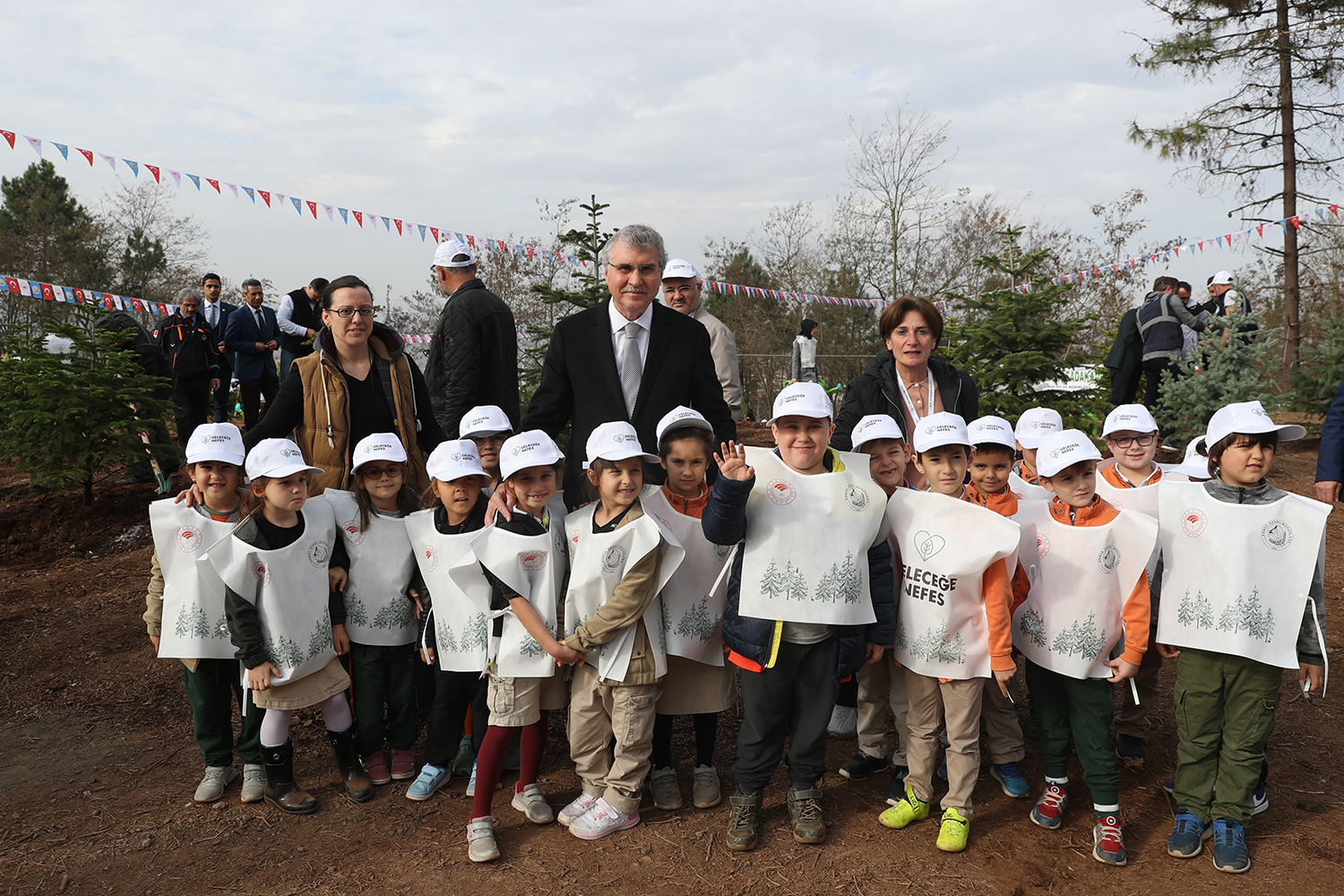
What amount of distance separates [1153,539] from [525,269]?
18375 mm

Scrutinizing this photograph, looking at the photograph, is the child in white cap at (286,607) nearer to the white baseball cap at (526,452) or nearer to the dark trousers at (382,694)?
the dark trousers at (382,694)

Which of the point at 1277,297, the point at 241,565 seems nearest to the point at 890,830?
the point at 241,565

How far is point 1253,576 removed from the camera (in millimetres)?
3293

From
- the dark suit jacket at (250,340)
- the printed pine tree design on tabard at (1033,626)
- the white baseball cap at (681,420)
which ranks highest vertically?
the dark suit jacket at (250,340)

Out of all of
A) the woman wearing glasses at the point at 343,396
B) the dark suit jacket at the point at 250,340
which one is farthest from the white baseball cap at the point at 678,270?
the dark suit jacket at the point at 250,340

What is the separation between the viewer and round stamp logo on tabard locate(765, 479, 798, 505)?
347 cm

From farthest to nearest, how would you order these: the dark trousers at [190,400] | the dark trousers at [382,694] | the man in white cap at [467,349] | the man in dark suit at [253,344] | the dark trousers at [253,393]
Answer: the dark trousers at [253,393], the man in dark suit at [253,344], the dark trousers at [190,400], the man in white cap at [467,349], the dark trousers at [382,694]

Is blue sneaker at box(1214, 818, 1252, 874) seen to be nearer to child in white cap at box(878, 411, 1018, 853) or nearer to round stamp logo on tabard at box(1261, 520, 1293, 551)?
child in white cap at box(878, 411, 1018, 853)

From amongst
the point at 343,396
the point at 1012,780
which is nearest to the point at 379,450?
the point at 343,396

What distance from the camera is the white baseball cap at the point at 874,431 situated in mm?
3869

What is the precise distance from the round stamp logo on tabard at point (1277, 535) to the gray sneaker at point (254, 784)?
442 centimetres

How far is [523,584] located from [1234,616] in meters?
2.88

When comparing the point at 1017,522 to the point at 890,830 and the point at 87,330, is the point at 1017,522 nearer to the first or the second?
the point at 890,830

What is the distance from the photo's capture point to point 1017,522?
3.62 m
